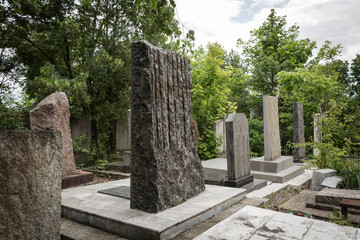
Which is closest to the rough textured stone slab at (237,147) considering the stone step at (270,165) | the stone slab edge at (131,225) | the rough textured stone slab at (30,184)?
the stone step at (270,165)

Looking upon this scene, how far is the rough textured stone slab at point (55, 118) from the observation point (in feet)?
18.7

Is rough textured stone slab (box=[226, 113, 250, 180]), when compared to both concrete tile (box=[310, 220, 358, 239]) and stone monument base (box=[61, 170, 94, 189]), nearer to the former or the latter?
concrete tile (box=[310, 220, 358, 239])

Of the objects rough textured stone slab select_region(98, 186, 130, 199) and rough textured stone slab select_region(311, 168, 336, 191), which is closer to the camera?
rough textured stone slab select_region(98, 186, 130, 199)

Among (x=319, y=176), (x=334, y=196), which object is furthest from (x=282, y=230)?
(x=319, y=176)

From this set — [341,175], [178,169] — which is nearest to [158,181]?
[178,169]

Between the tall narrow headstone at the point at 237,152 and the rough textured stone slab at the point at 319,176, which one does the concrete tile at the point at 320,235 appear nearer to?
the tall narrow headstone at the point at 237,152

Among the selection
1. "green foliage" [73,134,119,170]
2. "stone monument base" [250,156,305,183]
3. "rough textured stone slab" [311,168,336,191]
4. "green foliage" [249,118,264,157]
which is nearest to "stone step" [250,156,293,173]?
"stone monument base" [250,156,305,183]

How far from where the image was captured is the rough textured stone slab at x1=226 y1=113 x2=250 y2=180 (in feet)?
17.7

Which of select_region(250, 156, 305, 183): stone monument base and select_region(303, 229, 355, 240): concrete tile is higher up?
select_region(303, 229, 355, 240): concrete tile

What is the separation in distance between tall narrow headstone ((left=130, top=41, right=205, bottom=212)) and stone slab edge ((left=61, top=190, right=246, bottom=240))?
40 centimetres

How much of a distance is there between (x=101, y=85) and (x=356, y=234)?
26.9 feet

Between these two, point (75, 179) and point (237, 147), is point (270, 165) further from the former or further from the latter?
point (75, 179)

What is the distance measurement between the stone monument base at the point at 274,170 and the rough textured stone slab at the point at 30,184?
5916mm

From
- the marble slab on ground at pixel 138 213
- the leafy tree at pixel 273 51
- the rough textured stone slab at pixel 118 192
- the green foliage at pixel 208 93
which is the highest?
the leafy tree at pixel 273 51
